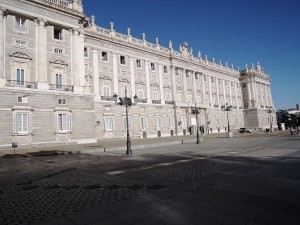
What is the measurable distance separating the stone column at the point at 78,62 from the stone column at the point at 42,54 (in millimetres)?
3419

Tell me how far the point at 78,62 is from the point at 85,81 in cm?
368

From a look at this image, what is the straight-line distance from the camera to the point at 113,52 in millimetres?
35594

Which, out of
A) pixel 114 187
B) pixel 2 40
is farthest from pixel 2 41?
pixel 114 187

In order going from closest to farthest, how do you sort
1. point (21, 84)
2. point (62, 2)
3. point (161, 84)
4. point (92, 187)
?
point (92, 187) → point (21, 84) → point (62, 2) → point (161, 84)

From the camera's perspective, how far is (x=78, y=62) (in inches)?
1107

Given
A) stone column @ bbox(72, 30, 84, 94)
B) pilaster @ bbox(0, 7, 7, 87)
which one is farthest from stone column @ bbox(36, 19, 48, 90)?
stone column @ bbox(72, 30, 84, 94)

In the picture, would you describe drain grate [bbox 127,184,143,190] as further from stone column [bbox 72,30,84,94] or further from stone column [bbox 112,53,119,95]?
stone column [bbox 112,53,119,95]

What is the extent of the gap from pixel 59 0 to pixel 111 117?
17044 mm

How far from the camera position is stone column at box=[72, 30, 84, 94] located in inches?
1081

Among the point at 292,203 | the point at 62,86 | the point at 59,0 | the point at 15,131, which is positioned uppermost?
the point at 59,0

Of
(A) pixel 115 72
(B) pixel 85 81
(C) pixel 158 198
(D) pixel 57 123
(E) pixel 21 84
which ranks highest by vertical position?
(A) pixel 115 72

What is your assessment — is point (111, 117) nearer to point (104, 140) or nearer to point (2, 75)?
point (104, 140)

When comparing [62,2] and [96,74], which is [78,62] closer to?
[96,74]

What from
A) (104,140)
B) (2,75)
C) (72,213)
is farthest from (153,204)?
(104,140)
